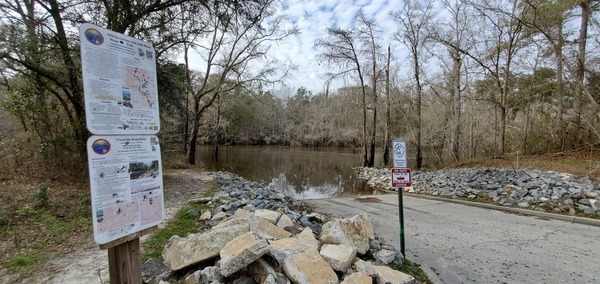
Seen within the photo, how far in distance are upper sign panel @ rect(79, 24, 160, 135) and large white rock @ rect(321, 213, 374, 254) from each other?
2.32 metres

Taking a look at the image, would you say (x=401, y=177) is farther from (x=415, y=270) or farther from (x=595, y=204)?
(x=595, y=204)

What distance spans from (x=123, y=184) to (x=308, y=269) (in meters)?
1.72

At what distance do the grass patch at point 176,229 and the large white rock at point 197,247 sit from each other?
0.41 meters

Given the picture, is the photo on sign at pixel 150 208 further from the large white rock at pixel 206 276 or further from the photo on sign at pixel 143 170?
the large white rock at pixel 206 276

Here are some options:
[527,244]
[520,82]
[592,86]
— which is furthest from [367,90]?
[527,244]

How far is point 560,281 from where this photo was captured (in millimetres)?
3311

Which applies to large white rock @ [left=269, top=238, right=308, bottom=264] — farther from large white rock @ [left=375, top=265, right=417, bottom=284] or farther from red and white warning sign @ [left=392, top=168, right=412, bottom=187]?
red and white warning sign @ [left=392, top=168, right=412, bottom=187]

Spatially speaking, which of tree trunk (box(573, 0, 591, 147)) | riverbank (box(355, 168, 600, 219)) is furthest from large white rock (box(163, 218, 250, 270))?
tree trunk (box(573, 0, 591, 147))

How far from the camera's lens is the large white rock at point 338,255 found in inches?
106

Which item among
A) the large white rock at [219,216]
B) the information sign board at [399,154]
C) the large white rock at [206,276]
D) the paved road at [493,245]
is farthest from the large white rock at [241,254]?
the paved road at [493,245]

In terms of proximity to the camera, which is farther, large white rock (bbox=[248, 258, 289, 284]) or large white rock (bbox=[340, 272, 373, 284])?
large white rock (bbox=[340, 272, 373, 284])

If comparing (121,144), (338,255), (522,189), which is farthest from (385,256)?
(522,189)

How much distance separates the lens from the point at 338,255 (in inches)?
111

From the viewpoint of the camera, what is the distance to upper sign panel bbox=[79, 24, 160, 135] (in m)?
1.50
